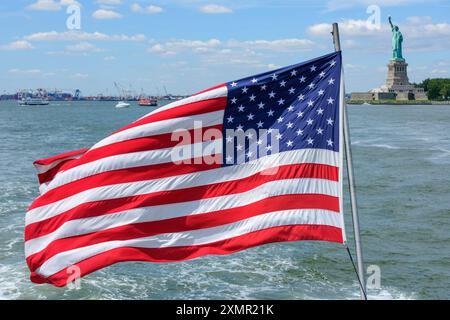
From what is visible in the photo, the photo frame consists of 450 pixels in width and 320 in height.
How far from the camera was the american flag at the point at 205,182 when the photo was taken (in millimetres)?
7008

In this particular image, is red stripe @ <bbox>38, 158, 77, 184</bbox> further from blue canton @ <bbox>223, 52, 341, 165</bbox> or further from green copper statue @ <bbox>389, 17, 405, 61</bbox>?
green copper statue @ <bbox>389, 17, 405, 61</bbox>

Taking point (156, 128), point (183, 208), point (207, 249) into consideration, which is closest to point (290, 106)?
point (156, 128)

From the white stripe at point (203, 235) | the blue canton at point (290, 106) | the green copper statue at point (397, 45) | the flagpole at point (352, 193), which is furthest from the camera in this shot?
the green copper statue at point (397, 45)

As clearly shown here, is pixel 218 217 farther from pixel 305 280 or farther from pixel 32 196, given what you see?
pixel 32 196

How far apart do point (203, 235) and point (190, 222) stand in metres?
0.22

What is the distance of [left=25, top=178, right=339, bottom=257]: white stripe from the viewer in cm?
699

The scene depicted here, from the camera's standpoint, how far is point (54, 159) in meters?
7.45

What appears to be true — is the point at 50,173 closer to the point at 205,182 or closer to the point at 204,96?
the point at 205,182

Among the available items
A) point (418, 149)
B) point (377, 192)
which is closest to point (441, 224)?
point (377, 192)

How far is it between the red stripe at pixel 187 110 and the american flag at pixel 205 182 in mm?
12

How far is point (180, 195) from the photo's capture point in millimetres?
7234

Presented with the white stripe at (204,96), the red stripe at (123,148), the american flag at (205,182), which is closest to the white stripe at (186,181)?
the american flag at (205,182)

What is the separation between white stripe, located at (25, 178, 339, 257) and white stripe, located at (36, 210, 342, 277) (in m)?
0.21

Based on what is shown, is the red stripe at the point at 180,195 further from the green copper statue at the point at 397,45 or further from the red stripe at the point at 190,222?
the green copper statue at the point at 397,45
